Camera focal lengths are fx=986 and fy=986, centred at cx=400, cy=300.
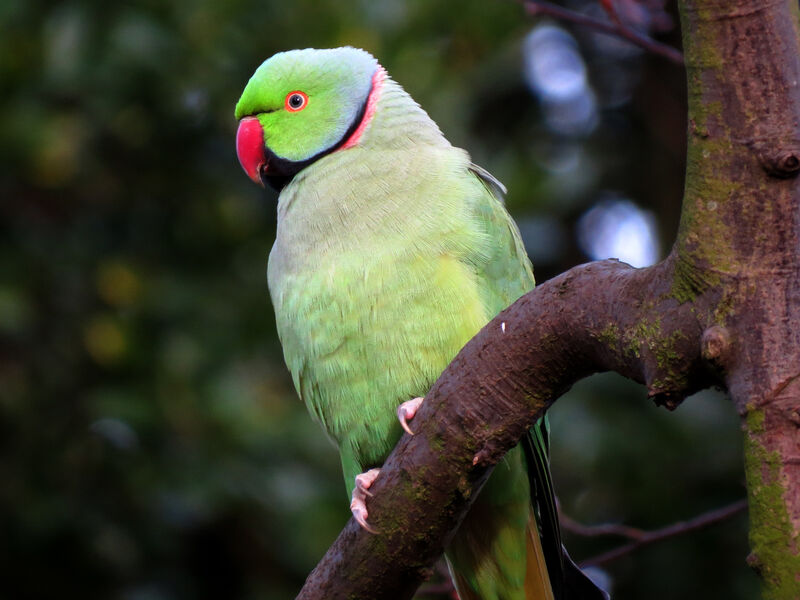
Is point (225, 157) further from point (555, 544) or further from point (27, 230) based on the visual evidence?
point (555, 544)

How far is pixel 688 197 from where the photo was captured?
1.30 metres

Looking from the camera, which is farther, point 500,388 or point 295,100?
point 295,100

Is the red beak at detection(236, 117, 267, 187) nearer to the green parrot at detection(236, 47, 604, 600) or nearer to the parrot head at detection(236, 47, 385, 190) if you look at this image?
the parrot head at detection(236, 47, 385, 190)

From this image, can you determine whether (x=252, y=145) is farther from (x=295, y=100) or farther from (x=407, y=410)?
(x=407, y=410)

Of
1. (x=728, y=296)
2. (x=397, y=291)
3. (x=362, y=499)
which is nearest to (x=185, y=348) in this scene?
(x=397, y=291)

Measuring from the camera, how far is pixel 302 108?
8.64 feet

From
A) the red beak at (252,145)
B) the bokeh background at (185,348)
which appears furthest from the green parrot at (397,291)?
the bokeh background at (185,348)

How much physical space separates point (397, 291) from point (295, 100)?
759 millimetres

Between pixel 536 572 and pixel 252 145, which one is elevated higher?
pixel 252 145

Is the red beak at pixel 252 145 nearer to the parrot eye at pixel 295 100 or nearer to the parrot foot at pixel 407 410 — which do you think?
the parrot eye at pixel 295 100

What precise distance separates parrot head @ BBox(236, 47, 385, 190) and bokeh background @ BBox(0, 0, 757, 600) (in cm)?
96

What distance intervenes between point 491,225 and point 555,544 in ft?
2.58

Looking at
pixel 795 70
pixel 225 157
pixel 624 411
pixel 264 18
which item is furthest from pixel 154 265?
pixel 795 70

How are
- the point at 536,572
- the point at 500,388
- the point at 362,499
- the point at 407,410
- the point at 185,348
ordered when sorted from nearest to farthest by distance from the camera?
the point at 500,388, the point at 362,499, the point at 407,410, the point at 536,572, the point at 185,348
